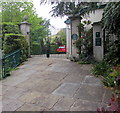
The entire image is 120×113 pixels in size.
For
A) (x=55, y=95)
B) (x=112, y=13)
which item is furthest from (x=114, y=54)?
(x=55, y=95)

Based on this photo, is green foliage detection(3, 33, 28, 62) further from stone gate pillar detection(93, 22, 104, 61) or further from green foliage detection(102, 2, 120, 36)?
green foliage detection(102, 2, 120, 36)

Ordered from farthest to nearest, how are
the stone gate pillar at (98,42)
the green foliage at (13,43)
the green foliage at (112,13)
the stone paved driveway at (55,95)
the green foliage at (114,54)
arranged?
the green foliage at (13,43), the stone gate pillar at (98,42), the green foliage at (114,54), the green foliage at (112,13), the stone paved driveway at (55,95)

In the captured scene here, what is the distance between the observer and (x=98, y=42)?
239 inches

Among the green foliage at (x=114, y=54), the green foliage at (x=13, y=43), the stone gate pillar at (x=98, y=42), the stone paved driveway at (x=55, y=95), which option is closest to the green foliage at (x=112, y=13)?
the green foliage at (x=114, y=54)

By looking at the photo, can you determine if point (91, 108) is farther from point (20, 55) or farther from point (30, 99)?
point (20, 55)

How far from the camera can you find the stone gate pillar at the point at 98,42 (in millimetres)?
6004

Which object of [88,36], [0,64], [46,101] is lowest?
[46,101]

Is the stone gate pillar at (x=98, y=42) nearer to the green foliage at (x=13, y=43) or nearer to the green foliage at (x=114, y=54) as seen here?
the green foliage at (x=114, y=54)

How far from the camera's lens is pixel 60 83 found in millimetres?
3754

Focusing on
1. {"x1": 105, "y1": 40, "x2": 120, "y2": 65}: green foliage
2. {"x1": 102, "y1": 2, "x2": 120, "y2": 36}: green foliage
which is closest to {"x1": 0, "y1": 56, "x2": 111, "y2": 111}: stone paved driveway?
{"x1": 105, "y1": 40, "x2": 120, "y2": 65}: green foliage

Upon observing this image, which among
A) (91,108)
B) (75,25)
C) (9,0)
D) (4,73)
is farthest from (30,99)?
(9,0)

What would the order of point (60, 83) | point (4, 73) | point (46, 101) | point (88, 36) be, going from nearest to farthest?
point (46, 101) < point (60, 83) < point (4, 73) < point (88, 36)

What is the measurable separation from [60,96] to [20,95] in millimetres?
1054

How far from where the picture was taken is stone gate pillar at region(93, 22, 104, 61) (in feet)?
19.7
